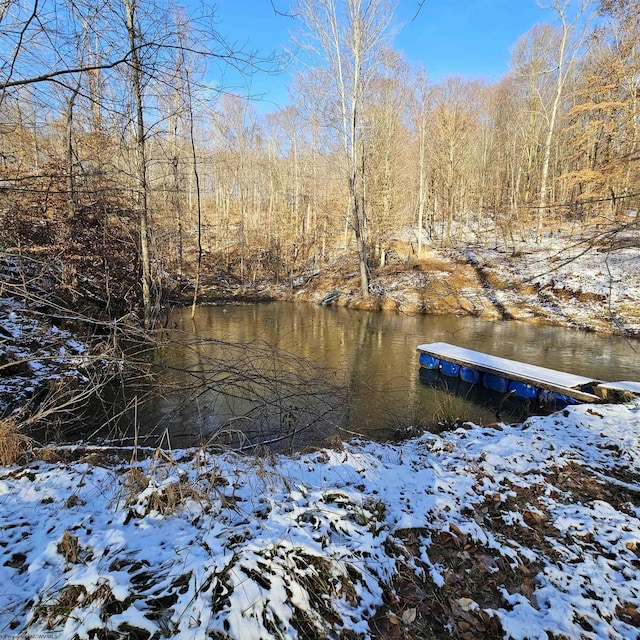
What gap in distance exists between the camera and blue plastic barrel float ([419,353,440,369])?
10.1m

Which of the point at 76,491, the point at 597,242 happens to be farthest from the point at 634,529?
the point at 76,491

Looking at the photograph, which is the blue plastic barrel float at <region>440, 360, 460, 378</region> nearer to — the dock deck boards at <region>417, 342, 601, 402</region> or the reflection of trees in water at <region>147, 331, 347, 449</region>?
the dock deck boards at <region>417, 342, 601, 402</region>

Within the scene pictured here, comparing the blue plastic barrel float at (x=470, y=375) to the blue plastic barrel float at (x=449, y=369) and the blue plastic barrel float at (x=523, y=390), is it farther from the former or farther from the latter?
the blue plastic barrel float at (x=523, y=390)

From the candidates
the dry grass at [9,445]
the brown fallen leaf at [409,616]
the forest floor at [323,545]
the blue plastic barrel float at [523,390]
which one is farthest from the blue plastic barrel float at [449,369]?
the dry grass at [9,445]

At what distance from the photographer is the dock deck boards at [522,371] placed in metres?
7.36

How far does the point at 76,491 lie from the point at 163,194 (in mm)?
11228

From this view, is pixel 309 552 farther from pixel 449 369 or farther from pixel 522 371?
pixel 449 369

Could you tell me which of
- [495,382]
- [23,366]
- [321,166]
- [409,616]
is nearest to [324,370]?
[495,382]

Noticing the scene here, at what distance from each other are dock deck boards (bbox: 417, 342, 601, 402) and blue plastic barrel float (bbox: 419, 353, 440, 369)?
0.40ft

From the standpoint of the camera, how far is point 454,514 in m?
2.95

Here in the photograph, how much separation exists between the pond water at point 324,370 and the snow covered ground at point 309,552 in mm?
836

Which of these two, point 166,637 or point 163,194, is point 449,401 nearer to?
point 166,637

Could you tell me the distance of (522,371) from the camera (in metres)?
8.52

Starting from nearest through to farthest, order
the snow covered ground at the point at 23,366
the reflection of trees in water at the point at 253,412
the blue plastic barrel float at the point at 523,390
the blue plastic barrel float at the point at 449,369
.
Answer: the reflection of trees in water at the point at 253,412 < the snow covered ground at the point at 23,366 < the blue plastic barrel float at the point at 523,390 < the blue plastic barrel float at the point at 449,369
